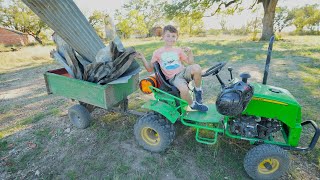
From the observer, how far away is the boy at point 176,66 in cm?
272

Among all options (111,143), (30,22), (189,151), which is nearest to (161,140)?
(189,151)

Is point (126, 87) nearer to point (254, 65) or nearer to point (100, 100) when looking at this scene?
point (100, 100)

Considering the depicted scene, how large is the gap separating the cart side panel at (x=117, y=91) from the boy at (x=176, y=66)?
0.49 meters

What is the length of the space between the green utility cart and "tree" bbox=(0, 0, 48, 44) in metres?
40.4

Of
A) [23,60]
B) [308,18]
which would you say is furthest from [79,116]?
[308,18]

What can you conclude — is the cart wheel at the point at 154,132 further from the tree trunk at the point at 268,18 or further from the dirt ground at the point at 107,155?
the tree trunk at the point at 268,18

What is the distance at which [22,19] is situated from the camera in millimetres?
36906

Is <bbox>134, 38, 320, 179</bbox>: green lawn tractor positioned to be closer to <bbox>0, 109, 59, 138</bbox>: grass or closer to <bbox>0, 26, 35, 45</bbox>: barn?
<bbox>0, 109, 59, 138</bbox>: grass

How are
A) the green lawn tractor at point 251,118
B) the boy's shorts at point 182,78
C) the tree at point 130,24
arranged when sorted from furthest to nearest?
the tree at point 130,24, the boy's shorts at point 182,78, the green lawn tractor at point 251,118

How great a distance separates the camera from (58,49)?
3.29 meters

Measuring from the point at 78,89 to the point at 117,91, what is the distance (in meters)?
0.57

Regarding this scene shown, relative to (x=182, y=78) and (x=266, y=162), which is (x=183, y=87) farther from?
(x=266, y=162)

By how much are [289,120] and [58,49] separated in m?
3.34

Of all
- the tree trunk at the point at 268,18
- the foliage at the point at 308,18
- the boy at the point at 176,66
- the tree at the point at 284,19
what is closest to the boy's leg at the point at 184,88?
the boy at the point at 176,66
